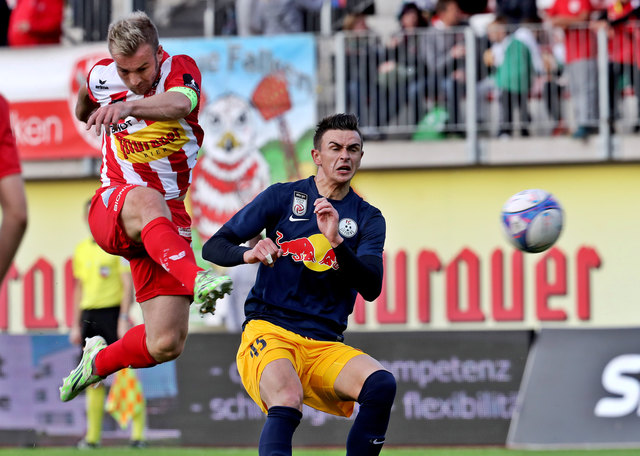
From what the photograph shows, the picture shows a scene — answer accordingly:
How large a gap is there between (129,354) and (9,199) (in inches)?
79.3

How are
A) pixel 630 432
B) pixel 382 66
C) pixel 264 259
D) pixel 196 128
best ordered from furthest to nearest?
1. pixel 382 66
2. pixel 630 432
3. pixel 196 128
4. pixel 264 259

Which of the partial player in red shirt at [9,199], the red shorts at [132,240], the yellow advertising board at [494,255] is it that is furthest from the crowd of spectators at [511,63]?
the partial player in red shirt at [9,199]

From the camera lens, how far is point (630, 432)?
11.6 meters

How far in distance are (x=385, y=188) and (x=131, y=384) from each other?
5004 millimetres

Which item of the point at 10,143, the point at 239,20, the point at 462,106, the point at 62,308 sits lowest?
the point at 62,308

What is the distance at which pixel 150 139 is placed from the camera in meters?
6.95

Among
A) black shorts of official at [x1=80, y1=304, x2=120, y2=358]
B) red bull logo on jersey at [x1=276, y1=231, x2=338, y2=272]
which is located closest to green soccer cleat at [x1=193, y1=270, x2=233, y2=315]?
red bull logo on jersey at [x1=276, y1=231, x2=338, y2=272]

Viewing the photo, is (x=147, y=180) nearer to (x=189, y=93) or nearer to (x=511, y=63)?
(x=189, y=93)

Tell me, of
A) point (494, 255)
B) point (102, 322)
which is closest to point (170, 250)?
point (102, 322)

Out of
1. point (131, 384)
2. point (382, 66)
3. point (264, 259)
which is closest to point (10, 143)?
point (264, 259)

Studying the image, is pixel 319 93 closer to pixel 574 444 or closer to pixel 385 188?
pixel 385 188

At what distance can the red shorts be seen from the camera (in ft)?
22.6

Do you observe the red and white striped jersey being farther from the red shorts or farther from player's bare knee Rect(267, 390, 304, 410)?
player's bare knee Rect(267, 390, 304, 410)

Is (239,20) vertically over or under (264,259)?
over
